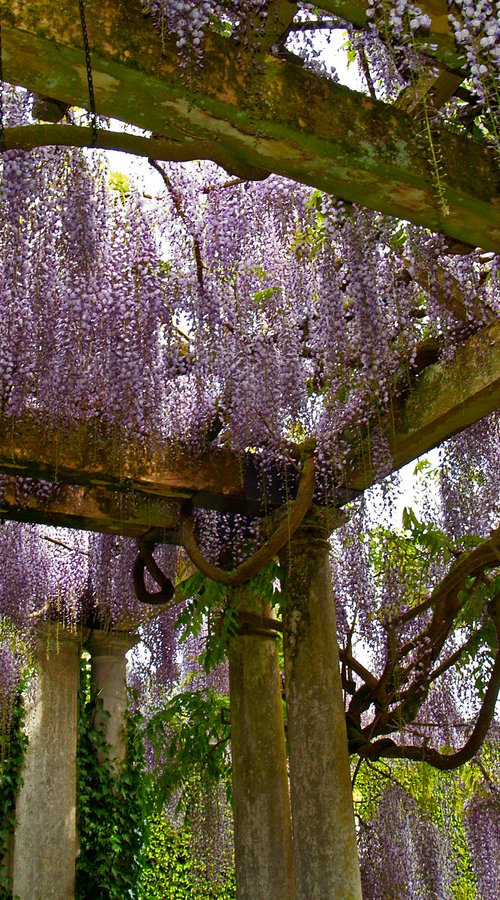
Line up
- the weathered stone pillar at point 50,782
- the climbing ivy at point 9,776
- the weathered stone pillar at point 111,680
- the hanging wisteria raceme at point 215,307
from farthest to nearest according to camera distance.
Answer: the weathered stone pillar at point 111,680
the climbing ivy at point 9,776
the weathered stone pillar at point 50,782
the hanging wisteria raceme at point 215,307

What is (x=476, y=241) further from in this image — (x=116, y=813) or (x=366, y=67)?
(x=116, y=813)

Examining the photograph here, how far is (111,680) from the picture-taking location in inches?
243

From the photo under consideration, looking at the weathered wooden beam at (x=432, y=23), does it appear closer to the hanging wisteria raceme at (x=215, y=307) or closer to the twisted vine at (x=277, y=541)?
the hanging wisteria raceme at (x=215, y=307)

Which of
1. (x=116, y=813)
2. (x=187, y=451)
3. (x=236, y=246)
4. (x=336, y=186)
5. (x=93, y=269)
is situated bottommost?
(x=116, y=813)

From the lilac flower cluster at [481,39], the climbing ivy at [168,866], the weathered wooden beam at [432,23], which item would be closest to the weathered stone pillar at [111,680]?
the climbing ivy at [168,866]

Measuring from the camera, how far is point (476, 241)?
2598mm

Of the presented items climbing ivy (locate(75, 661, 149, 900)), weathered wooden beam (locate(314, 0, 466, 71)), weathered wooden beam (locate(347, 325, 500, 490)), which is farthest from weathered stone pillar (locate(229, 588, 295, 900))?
weathered wooden beam (locate(314, 0, 466, 71))

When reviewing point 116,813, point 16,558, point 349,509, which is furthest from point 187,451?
point 116,813

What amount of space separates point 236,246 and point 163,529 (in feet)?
4.56

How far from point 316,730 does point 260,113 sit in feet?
8.71

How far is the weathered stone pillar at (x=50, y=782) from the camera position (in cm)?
535

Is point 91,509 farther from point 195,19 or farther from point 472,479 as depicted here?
point 195,19

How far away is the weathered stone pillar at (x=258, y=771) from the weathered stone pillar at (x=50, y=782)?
1.46 meters

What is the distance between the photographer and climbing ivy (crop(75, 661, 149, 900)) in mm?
5703
